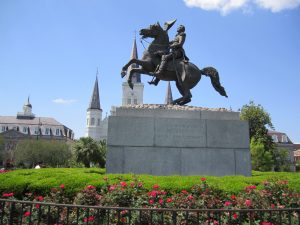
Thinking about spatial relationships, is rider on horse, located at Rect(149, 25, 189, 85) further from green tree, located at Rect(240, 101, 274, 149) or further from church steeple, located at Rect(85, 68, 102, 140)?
church steeple, located at Rect(85, 68, 102, 140)

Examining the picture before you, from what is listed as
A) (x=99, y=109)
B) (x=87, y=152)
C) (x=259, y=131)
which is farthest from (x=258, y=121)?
(x=99, y=109)

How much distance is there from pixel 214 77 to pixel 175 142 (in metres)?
3.91

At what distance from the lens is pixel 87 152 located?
156 ft

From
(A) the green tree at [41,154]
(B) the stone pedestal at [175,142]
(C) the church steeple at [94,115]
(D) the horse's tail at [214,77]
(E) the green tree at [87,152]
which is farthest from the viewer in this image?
(C) the church steeple at [94,115]

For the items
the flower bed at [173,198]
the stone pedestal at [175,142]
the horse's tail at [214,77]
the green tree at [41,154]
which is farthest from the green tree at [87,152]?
the flower bed at [173,198]

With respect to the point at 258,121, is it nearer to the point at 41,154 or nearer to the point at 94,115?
the point at 41,154

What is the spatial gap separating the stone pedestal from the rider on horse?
1727 mm

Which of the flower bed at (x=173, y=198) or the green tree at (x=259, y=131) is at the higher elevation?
the green tree at (x=259, y=131)

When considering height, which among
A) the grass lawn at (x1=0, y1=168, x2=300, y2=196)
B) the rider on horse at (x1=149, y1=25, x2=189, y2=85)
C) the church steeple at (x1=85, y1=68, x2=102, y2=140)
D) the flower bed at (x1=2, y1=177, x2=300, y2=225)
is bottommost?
the flower bed at (x1=2, y1=177, x2=300, y2=225)

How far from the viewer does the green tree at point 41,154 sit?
2657 inches

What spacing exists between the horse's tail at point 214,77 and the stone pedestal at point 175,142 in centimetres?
188

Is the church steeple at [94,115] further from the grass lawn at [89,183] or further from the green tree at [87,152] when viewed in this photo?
the grass lawn at [89,183]

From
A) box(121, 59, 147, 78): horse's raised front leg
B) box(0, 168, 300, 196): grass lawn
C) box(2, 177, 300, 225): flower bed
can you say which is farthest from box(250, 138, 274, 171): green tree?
box(2, 177, 300, 225): flower bed

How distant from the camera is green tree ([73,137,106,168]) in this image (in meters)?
47.8
